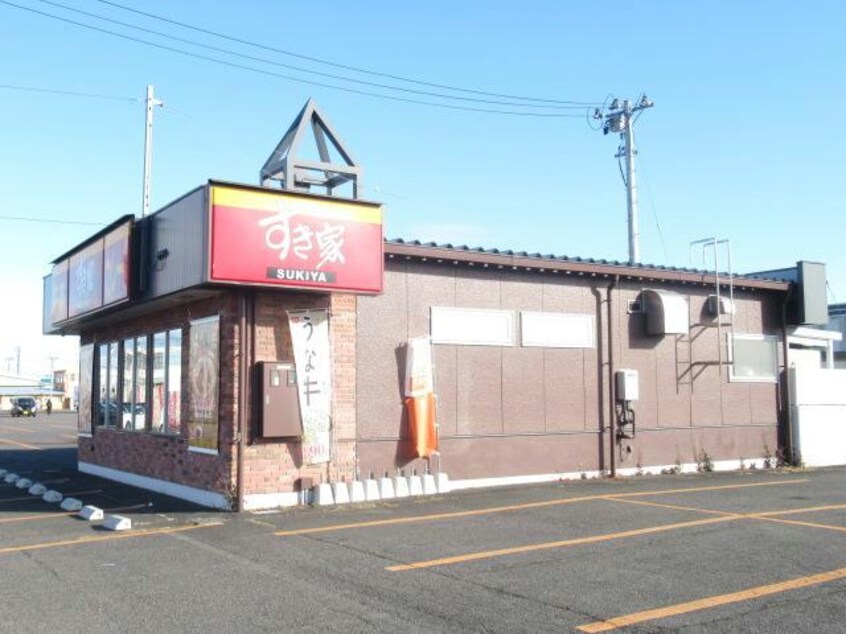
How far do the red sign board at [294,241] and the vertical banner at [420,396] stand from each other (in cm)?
183

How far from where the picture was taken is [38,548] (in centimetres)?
948

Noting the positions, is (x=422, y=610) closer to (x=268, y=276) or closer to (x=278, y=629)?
(x=278, y=629)

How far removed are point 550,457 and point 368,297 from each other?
4.94 m

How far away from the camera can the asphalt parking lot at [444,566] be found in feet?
21.5

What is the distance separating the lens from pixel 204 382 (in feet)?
42.5

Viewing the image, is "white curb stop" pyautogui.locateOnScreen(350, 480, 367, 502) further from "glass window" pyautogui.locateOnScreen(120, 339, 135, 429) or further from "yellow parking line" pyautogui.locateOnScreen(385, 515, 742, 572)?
"glass window" pyautogui.locateOnScreen(120, 339, 135, 429)

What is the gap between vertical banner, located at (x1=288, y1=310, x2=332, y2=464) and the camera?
41.5ft

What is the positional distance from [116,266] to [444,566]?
8536 millimetres

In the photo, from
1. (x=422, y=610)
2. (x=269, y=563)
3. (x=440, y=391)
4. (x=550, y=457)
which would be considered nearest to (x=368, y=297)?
(x=440, y=391)

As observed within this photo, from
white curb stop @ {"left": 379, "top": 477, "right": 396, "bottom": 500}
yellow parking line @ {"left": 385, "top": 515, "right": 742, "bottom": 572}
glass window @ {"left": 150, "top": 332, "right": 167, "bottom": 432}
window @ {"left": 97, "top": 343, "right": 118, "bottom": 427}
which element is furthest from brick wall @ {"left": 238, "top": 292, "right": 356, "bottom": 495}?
window @ {"left": 97, "top": 343, "right": 118, "bottom": 427}

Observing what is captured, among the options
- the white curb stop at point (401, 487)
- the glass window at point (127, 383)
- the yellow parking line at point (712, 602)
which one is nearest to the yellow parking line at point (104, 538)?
the white curb stop at point (401, 487)

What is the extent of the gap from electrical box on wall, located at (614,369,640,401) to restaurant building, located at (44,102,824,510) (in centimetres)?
5

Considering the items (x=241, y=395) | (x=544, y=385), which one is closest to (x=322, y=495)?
(x=241, y=395)

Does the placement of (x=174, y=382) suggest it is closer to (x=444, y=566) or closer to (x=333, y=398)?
(x=333, y=398)
